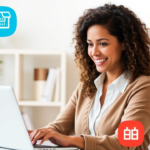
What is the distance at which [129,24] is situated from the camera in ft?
3.52

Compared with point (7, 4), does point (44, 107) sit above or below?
below

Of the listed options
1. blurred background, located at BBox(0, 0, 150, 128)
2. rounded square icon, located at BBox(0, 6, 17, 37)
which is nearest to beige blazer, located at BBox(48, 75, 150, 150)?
blurred background, located at BBox(0, 0, 150, 128)

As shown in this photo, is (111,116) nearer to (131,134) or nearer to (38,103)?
(131,134)

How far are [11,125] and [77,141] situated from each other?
0.73ft

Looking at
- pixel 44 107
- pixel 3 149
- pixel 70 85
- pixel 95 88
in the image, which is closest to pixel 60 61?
pixel 70 85

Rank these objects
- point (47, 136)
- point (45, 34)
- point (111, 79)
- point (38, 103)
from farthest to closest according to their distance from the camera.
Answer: point (45, 34) → point (38, 103) → point (111, 79) → point (47, 136)

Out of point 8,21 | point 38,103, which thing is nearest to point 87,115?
point 38,103

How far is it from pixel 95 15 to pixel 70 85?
0.99m

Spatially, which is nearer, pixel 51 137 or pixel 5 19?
pixel 51 137

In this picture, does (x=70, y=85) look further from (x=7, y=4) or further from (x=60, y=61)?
(x=7, y=4)

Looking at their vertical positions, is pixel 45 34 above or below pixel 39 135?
above

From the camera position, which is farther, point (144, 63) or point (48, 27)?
point (48, 27)

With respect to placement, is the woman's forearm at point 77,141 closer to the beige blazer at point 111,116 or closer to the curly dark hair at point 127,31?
the beige blazer at point 111,116

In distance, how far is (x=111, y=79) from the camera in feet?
3.74
